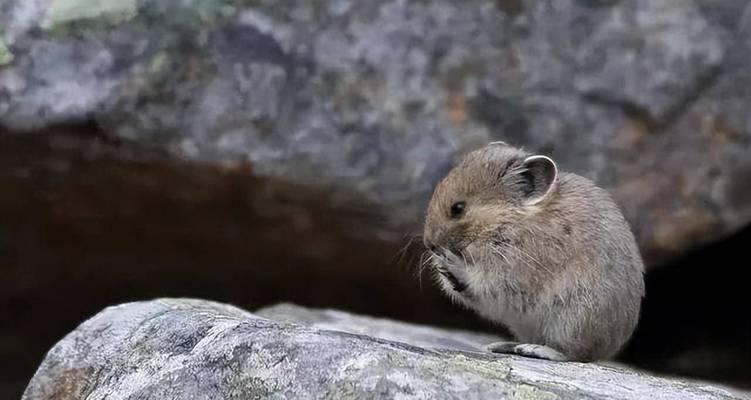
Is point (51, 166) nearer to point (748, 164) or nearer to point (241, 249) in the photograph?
point (241, 249)

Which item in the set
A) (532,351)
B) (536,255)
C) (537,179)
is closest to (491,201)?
(537,179)

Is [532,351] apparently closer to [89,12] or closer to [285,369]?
[285,369]

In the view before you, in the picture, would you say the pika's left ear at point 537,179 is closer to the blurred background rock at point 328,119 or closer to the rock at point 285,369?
the rock at point 285,369

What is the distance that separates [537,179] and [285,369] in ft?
6.68

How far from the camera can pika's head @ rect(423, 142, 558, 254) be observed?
208 inches

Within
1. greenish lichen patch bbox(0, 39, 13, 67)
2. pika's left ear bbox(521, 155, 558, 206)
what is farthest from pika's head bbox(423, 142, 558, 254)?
greenish lichen patch bbox(0, 39, 13, 67)

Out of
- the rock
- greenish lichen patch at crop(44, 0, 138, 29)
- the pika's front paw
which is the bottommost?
the rock

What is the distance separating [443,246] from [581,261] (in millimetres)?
682

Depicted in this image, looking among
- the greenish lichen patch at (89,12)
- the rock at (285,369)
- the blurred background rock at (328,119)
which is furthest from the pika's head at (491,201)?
the greenish lichen patch at (89,12)

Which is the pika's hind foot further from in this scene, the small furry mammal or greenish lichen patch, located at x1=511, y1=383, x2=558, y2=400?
greenish lichen patch, located at x1=511, y1=383, x2=558, y2=400

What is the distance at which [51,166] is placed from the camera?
6613 mm

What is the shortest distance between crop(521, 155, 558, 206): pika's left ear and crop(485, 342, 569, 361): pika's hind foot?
0.72 m

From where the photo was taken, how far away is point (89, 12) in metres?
6.52

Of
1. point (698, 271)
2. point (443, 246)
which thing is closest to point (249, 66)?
point (443, 246)
